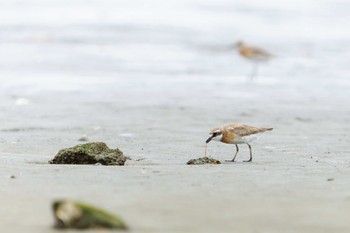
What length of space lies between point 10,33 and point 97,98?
8215 millimetres

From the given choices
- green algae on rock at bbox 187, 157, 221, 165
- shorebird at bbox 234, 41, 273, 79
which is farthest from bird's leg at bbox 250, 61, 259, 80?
green algae on rock at bbox 187, 157, 221, 165

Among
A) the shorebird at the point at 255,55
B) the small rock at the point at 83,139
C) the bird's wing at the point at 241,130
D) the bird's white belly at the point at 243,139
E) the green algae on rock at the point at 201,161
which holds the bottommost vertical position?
the small rock at the point at 83,139

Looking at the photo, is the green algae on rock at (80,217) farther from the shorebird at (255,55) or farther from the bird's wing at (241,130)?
→ the shorebird at (255,55)

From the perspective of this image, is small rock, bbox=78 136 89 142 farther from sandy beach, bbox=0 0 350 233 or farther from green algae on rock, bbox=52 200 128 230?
green algae on rock, bbox=52 200 128 230

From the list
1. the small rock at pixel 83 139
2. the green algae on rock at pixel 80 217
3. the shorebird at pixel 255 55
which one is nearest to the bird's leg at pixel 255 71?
the shorebird at pixel 255 55

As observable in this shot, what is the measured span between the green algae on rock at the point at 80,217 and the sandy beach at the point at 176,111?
140 mm

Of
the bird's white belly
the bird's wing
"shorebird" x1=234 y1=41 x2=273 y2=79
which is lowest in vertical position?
the bird's white belly

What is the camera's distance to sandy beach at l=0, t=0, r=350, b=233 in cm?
504

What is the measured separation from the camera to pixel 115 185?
5676 mm

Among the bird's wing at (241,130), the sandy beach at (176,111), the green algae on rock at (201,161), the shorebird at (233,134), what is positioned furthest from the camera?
the bird's wing at (241,130)

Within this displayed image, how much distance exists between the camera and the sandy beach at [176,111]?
5.04 metres

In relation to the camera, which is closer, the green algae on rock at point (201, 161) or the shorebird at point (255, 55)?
the green algae on rock at point (201, 161)

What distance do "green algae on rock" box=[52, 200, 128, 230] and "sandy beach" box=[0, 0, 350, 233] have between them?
140mm

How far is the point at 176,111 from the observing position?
11.2 m
